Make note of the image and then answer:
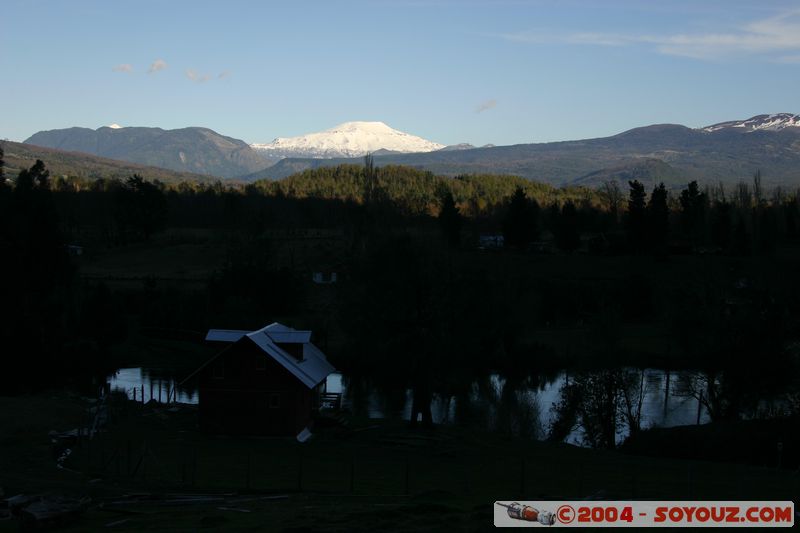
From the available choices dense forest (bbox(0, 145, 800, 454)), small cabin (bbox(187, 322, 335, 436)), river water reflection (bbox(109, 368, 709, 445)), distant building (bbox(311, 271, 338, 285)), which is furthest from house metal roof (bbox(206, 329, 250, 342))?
distant building (bbox(311, 271, 338, 285))

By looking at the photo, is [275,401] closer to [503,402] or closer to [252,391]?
[252,391]

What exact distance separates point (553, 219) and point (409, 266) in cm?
7081

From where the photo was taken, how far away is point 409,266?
39938 mm

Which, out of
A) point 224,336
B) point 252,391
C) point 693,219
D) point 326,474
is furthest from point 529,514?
point 693,219

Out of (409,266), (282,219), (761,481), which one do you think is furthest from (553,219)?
(761,481)

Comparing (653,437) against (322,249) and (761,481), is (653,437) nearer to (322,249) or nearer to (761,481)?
(761,481)

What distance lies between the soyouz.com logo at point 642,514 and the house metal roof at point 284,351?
2065cm

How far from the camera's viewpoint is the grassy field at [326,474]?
19769mm

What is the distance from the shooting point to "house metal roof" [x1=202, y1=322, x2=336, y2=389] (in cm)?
3788

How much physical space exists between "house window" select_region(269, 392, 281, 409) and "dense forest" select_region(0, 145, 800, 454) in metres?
4.85

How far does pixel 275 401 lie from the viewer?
123 ft

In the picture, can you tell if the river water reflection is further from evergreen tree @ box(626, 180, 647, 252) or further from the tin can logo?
evergreen tree @ box(626, 180, 647, 252)

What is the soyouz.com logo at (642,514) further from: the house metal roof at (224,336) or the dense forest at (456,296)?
the house metal roof at (224,336)

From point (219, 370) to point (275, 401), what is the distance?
2890mm
